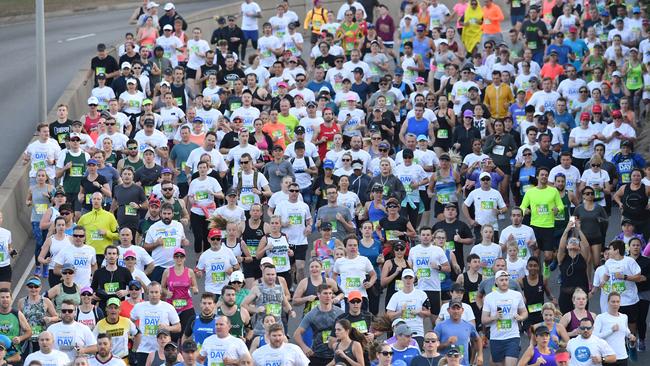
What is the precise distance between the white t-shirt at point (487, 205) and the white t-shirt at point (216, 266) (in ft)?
14.0

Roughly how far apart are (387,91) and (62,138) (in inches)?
236

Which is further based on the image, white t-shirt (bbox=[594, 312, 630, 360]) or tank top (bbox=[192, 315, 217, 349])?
white t-shirt (bbox=[594, 312, 630, 360])

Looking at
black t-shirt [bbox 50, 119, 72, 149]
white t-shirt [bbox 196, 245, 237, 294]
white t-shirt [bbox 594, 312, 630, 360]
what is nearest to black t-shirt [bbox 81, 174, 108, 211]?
black t-shirt [bbox 50, 119, 72, 149]

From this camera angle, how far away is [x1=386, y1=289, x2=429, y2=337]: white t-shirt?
20688 mm

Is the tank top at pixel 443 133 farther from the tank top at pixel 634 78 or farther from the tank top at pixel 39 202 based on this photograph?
the tank top at pixel 39 202

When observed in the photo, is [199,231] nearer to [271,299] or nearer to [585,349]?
[271,299]

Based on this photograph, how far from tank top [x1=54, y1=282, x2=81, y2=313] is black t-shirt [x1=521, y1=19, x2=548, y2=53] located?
1575 centimetres

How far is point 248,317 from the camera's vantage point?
20359mm

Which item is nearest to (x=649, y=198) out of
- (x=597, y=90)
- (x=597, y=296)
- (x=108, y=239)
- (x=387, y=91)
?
(x=597, y=296)

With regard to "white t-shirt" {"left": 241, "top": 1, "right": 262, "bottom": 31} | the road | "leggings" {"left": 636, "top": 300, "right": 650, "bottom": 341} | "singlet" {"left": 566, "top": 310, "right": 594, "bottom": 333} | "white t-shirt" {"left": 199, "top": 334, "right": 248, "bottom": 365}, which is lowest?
the road

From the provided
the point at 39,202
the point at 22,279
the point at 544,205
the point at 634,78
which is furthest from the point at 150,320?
the point at 634,78

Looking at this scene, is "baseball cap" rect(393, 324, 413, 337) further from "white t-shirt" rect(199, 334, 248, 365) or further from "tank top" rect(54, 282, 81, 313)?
"tank top" rect(54, 282, 81, 313)

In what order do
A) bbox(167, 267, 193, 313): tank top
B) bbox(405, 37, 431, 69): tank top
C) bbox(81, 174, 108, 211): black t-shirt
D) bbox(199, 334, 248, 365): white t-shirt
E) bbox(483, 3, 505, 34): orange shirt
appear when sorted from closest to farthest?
bbox(199, 334, 248, 365): white t-shirt → bbox(167, 267, 193, 313): tank top → bbox(81, 174, 108, 211): black t-shirt → bbox(405, 37, 431, 69): tank top → bbox(483, 3, 505, 34): orange shirt

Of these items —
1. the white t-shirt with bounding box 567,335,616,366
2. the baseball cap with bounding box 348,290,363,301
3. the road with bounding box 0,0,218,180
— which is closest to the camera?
the white t-shirt with bounding box 567,335,616,366
